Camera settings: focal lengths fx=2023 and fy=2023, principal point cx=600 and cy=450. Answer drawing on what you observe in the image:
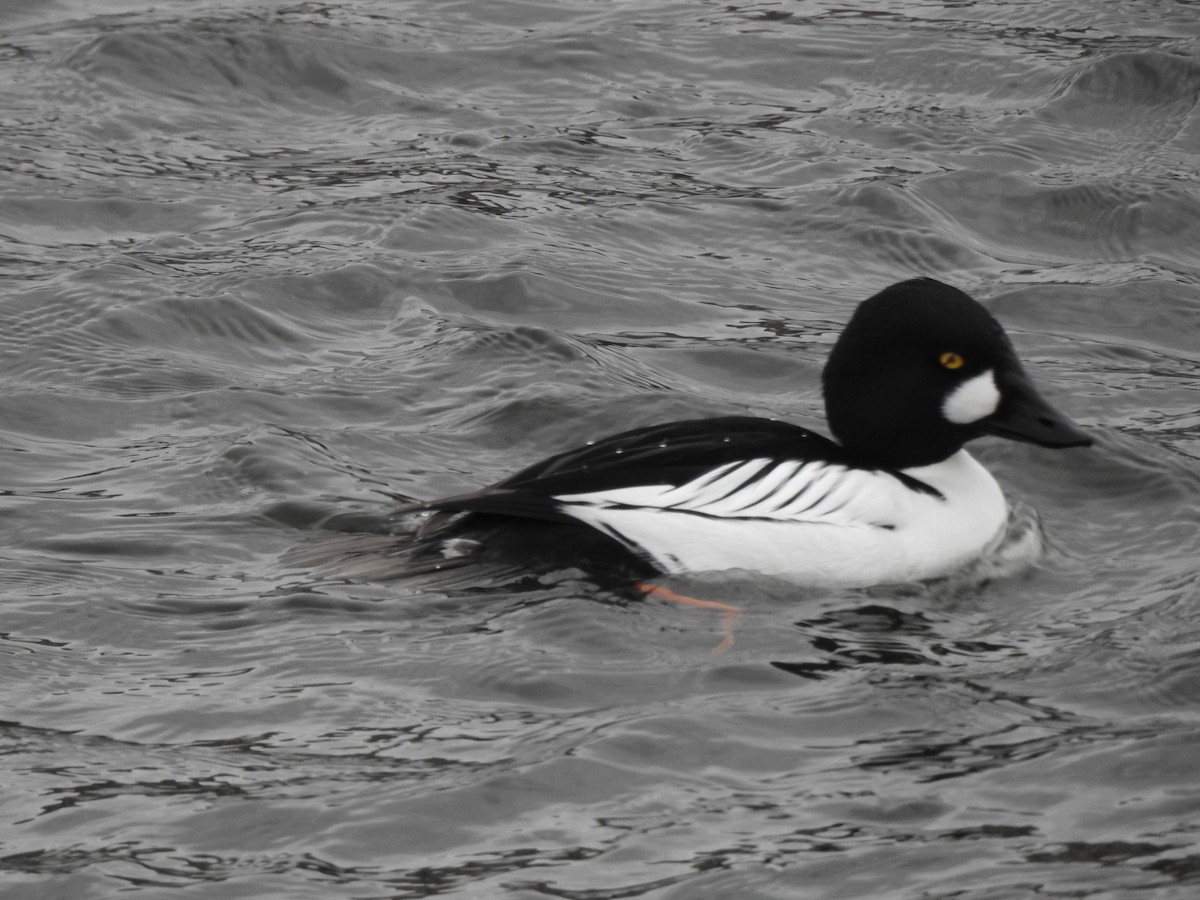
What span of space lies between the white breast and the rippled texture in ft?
0.38

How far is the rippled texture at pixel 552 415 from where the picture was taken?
16.6 ft

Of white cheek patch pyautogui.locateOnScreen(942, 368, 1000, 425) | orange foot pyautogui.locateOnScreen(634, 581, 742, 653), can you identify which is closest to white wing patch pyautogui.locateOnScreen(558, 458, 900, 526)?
orange foot pyautogui.locateOnScreen(634, 581, 742, 653)

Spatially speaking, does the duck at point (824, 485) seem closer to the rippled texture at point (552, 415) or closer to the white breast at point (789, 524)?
the white breast at point (789, 524)

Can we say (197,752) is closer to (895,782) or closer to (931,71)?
(895,782)

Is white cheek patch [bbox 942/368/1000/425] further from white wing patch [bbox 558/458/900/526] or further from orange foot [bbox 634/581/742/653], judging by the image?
orange foot [bbox 634/581/742/653]

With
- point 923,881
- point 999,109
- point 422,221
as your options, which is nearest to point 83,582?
point 923,881

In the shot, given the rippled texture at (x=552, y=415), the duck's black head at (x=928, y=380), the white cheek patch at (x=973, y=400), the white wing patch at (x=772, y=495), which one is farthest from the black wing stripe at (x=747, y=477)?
the white cheek patch at (x=973, y=400)

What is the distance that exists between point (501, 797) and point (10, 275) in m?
5.07

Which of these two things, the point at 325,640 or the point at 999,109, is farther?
the point at 999,109

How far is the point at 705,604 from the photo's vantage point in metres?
6.47

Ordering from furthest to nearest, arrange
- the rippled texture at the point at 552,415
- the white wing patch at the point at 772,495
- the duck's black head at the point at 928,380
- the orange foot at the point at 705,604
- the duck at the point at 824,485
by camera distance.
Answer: the duck's black head at the point at 928,380, the white wing patch at the point at 772,495, the duck at the point at 824,485, the orange foot at the point at 705,604, the rippled texture at the point at 552,415

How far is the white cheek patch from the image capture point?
6969 millimetres

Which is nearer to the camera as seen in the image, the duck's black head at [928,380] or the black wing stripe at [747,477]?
the black wing stripe at [747,477]

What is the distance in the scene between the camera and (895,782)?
17.3ft
